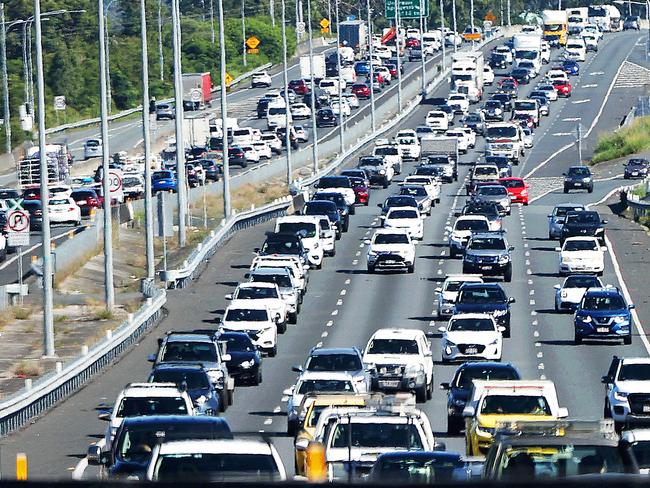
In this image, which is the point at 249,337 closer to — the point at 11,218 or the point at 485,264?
the point at 11,218

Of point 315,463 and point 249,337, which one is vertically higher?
point 315,463

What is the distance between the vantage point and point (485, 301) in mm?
52719

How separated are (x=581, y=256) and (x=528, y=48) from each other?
99.4m

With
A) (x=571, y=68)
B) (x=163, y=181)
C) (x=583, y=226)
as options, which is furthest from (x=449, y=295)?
(x=571, y=68)

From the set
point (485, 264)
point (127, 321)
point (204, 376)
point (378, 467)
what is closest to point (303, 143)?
point (485, 264)

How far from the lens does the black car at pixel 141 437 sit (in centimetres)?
2044

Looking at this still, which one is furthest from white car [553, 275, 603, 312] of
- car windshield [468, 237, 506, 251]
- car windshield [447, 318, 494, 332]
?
car windshield [447, 318, 494, 332]

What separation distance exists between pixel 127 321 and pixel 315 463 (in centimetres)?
3431

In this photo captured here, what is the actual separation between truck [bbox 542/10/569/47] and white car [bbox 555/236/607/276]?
123 metres

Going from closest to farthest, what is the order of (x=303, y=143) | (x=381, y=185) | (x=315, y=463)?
(x=315, y=463)
(x=381, y=185)
(x=303, y=143)

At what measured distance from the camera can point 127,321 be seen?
49.6 meters

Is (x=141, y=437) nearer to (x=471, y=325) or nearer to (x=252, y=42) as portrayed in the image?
(x=471, y=325)

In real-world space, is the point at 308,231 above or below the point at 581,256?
above

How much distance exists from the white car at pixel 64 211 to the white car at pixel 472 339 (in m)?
34.0
